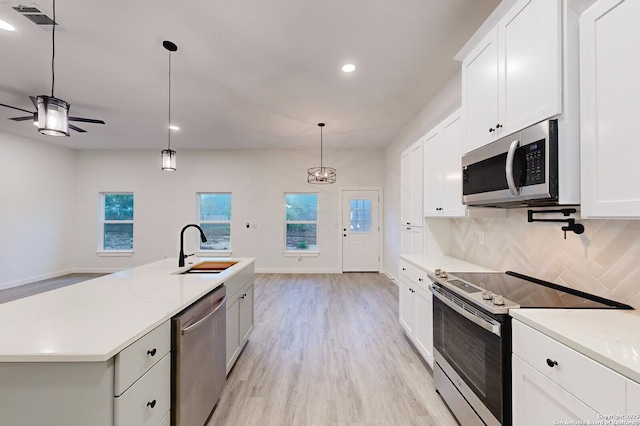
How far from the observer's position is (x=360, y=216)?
6.26 m

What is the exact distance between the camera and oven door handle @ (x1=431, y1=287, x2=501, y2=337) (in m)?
1.28

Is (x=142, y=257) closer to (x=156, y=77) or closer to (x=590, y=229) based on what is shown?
(x=156, y=77)

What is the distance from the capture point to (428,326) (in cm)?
222

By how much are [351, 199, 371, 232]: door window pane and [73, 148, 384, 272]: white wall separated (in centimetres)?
38

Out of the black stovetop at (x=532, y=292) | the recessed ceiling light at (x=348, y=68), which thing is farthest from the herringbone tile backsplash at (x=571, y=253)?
the recessed ceiling light at (x=348, y=68)

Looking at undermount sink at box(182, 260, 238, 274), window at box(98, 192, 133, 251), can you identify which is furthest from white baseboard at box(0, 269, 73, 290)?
undermount sink at box(182, 260, 238, 274)

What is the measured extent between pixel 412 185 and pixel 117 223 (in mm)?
6908

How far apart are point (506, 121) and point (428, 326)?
1.67 m

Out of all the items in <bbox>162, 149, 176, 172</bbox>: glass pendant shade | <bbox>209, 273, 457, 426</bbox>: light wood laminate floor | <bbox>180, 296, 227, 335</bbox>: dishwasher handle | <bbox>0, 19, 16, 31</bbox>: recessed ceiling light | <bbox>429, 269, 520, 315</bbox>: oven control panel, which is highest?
<bbox>0, 19, 16, 31</bbox>: recessed ceiling light

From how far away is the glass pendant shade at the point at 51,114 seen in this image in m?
2.08

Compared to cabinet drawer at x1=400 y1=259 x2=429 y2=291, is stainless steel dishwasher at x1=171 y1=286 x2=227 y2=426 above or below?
below

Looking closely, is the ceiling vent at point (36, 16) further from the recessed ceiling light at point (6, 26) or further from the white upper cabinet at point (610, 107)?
the white upper cabinet at point (610, 107)

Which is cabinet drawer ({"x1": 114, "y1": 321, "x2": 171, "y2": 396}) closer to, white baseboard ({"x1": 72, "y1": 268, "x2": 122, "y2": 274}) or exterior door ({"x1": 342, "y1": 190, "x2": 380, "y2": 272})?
exterior door ({"x1": 342, "y1": 190, "x2": 380, "y2": 272})

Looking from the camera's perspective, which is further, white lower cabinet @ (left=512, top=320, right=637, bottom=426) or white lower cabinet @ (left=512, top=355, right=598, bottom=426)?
white lower cabinet @ (left=512, top=355, right=598, bottom=426)
